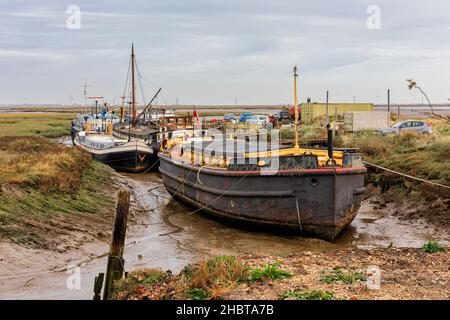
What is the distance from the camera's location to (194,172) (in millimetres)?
20188

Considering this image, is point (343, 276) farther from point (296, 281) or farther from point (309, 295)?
point (309, 295)

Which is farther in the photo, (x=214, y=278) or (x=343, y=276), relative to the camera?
(x=343, y=276)

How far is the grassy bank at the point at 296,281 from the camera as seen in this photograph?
→ 27.5ft

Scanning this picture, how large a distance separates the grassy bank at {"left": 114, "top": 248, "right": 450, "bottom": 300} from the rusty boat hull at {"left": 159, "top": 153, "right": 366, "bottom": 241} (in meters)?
4.83

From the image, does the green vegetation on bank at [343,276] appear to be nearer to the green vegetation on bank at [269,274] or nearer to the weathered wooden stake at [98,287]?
the green vegetation on bank at [269,274]

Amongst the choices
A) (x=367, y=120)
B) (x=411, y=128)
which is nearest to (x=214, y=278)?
(x=411, y=128)

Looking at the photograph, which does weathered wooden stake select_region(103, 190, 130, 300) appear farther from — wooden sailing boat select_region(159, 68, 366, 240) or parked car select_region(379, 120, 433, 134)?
parked car select_region(379, 120, 433, 134)

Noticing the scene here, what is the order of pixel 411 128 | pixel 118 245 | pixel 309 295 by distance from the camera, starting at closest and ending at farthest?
pixel 309 295 → pixel 118 245 → pixel 411 128

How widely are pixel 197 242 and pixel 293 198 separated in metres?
2.98

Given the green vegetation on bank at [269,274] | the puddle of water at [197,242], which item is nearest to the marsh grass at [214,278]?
the green vegetation on bank at [269,274]

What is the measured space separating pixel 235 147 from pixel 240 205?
3.11 metres

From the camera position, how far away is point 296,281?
29.9 ft

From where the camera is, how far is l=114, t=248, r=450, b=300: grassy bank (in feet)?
27.5
